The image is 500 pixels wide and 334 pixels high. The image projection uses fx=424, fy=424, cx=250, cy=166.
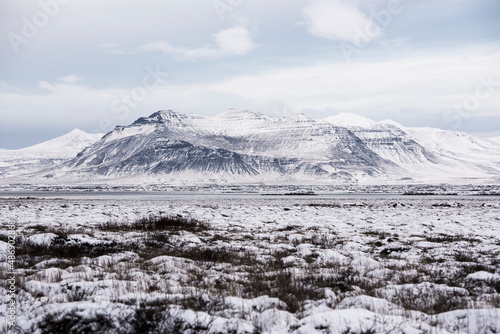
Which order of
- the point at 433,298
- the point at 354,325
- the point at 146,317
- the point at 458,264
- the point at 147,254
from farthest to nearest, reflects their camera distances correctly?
the point at 147,254 < the point at 458,264 < the point at 433,298 < the point at 146,317 < the point at 354,325

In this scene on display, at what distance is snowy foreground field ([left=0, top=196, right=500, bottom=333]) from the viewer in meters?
6.14

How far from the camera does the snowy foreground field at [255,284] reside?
20.1 feet

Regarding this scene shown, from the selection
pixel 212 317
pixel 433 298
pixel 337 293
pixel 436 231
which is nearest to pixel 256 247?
pixel 337 293

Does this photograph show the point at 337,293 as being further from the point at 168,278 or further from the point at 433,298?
the point at 168,278

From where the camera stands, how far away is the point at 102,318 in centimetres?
613

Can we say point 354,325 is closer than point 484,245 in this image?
Yes

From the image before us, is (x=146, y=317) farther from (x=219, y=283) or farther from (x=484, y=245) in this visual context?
(x=484, y=245)

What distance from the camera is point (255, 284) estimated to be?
8992mm

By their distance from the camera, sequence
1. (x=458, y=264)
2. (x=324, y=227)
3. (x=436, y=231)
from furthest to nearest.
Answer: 1. (x=324, y=227)
2. (x=436, y=231)
3. (x=458, y=264)

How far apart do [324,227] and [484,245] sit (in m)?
8.16

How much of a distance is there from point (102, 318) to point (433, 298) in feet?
19.5

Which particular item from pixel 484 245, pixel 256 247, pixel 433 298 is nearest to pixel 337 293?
pixel 433 298

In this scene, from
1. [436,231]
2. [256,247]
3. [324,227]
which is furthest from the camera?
[324,227]

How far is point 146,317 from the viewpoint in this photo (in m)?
6.31
